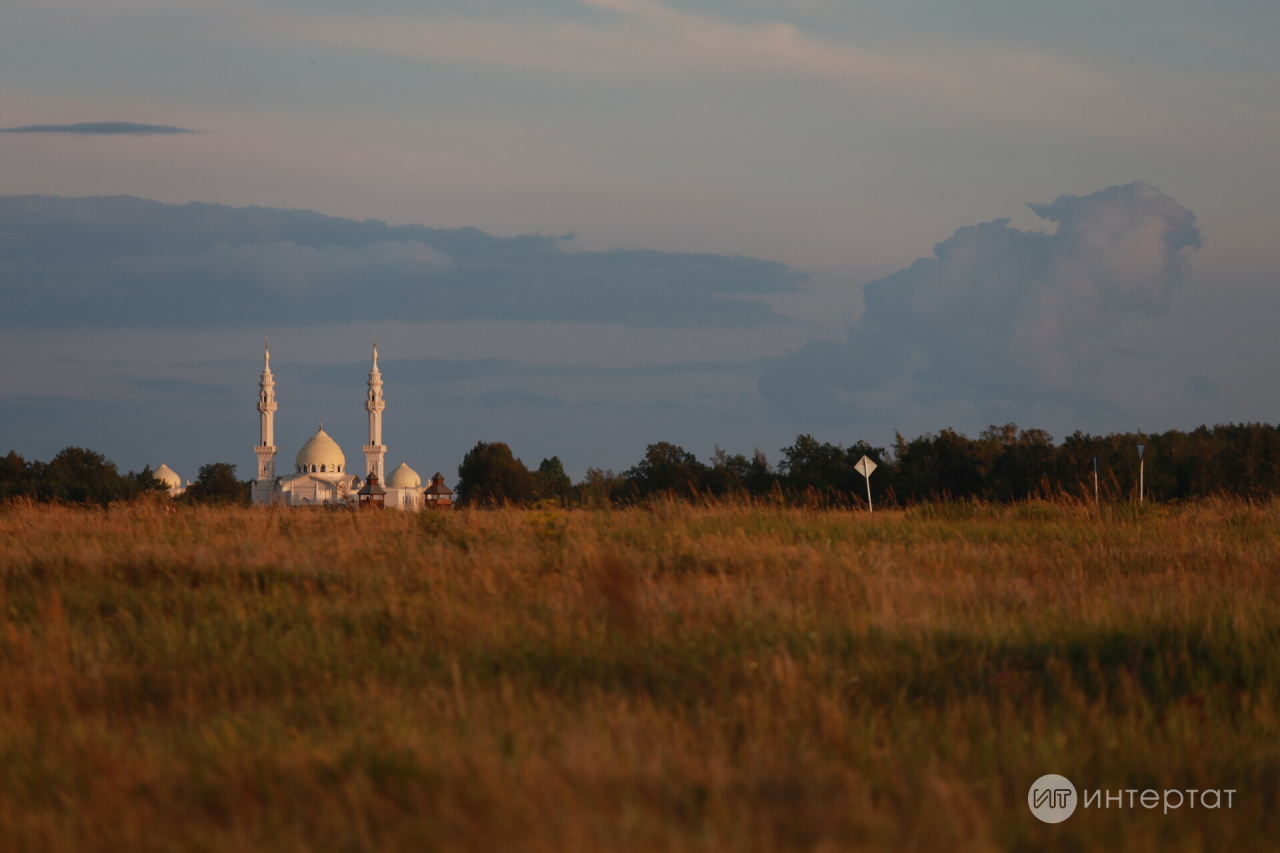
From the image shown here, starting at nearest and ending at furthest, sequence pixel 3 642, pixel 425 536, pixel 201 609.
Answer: pixel 3 642 < pixel 201 609 < pixel 425 536

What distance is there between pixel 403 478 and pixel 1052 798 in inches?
6020

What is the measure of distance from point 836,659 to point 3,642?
597 centimetres

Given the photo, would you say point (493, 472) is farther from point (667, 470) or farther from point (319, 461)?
point (319, 461)

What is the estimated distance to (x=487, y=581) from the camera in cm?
923

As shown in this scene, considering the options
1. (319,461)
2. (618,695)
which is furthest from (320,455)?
(618,695)

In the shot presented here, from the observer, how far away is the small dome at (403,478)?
152625mm

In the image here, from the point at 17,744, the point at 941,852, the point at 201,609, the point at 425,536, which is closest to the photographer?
the point at 941,852

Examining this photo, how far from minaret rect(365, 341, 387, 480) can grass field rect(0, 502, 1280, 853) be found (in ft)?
537

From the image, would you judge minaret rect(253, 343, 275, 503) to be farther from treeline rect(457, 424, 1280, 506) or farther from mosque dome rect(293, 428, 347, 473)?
treeline rect(457, 424, 1280, 506)

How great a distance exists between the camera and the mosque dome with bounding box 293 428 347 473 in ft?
557

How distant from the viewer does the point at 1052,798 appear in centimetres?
506

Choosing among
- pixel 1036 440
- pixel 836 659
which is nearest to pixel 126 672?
pixel 836 659

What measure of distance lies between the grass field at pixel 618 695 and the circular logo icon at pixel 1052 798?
63 millimetres

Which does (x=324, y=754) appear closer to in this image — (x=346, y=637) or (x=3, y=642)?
(x=346, y=637)
